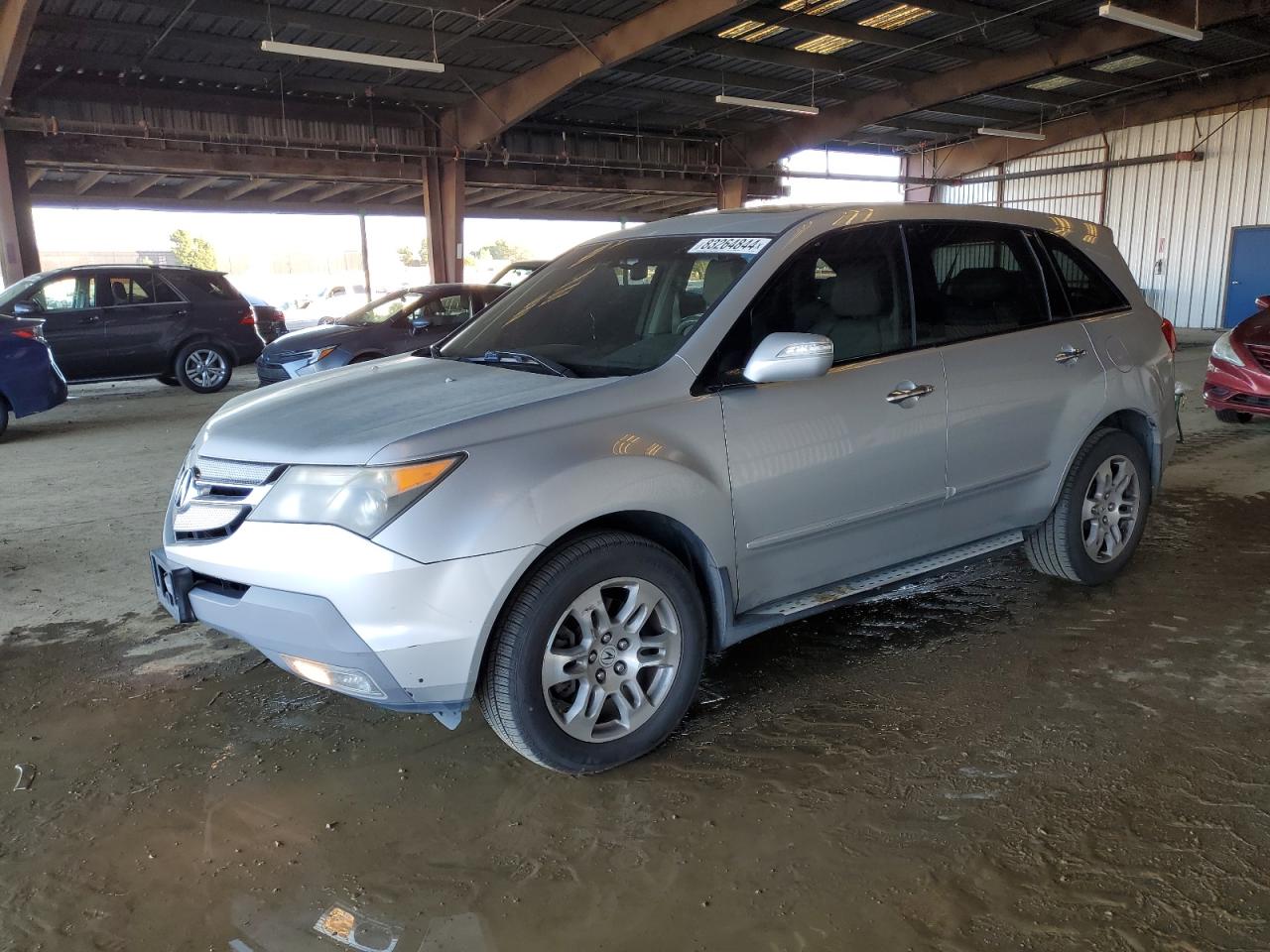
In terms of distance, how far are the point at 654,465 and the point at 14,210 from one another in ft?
55.6

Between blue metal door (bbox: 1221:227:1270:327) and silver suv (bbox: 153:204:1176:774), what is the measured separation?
20.3 metres

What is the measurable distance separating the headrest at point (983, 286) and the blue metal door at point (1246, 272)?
20.3 metres

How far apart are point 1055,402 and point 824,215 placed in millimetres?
1285

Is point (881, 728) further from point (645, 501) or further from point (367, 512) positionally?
point (367, 512)

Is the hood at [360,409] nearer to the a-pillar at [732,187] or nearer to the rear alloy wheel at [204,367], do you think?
the rear alloy wheel at [204,367]

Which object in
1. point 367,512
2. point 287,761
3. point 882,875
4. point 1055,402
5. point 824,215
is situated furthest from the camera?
point 1055,402

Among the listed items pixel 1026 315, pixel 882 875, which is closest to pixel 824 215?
pixel 1026 315

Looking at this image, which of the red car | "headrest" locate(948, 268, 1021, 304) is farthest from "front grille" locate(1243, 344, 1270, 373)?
"headrest" locate(948, 268, 1021, 304)

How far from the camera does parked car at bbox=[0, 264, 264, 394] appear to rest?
1117 centimetres

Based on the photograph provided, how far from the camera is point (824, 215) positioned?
10.8ft

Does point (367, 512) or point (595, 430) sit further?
point (595, 430)

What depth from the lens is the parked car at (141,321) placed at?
1117cm

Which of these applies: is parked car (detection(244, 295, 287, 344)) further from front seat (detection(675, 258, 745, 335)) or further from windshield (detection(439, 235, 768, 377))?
front seat (detection(675, 258, 745, 335))

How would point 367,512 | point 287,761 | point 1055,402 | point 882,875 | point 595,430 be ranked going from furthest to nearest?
point 1055,402, point 287,761, point 595,430, point 367,512, point 882,875
